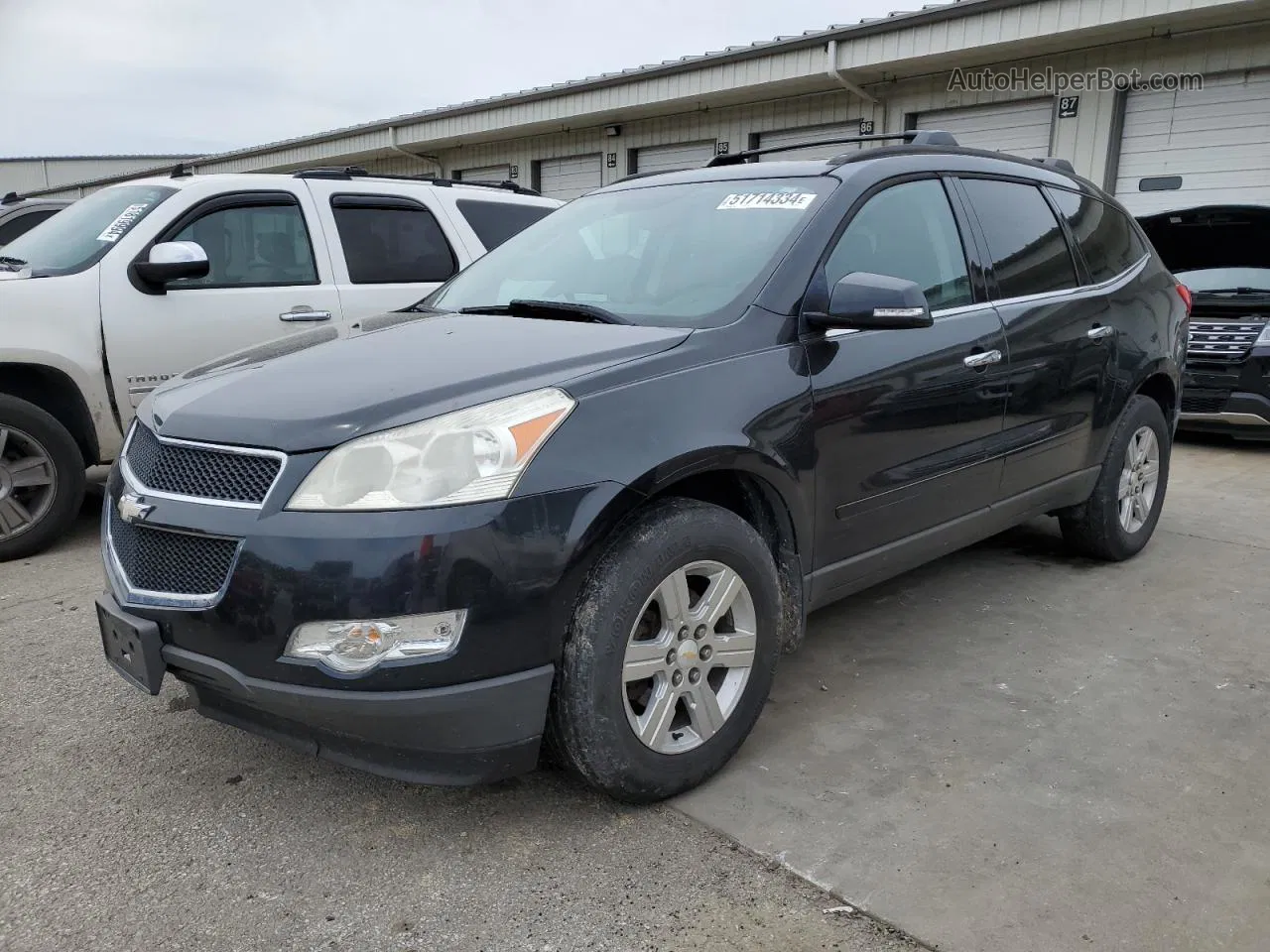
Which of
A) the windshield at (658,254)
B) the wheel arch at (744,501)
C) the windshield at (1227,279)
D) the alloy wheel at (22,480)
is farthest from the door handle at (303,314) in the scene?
the windshield at (1227,279)

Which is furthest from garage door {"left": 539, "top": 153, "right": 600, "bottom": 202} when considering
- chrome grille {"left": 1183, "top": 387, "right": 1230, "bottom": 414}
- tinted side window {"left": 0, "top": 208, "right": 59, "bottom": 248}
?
chrome grille {"left": 1183, "top": 387, "right": 1230, "bottom": 414}

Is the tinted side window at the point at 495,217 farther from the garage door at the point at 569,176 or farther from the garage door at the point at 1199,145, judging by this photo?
the garage door at the point at 569,176

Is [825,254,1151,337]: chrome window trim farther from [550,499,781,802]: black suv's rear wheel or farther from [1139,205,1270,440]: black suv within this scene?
[1139,205,1270,440]: black suv

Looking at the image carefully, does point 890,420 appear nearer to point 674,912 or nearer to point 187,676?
point 674,912

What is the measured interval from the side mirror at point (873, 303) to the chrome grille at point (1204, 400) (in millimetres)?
5870

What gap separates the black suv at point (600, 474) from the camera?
2137mm

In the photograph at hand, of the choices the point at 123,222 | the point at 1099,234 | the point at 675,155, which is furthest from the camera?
the point at 675,155

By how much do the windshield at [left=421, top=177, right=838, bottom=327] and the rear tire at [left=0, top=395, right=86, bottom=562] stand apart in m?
2.20

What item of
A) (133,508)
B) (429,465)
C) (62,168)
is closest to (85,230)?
(133,508)

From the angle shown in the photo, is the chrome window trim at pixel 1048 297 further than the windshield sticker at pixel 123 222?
No

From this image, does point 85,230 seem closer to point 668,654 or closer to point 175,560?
point 175,560

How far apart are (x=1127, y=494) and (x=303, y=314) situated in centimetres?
417

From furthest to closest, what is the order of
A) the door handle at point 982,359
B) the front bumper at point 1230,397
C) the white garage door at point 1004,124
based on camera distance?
1. the white garage door at point 1004,124
2. the front bumper at point 1230,397
3. the door handle at point 982,359

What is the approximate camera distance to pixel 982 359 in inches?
134
